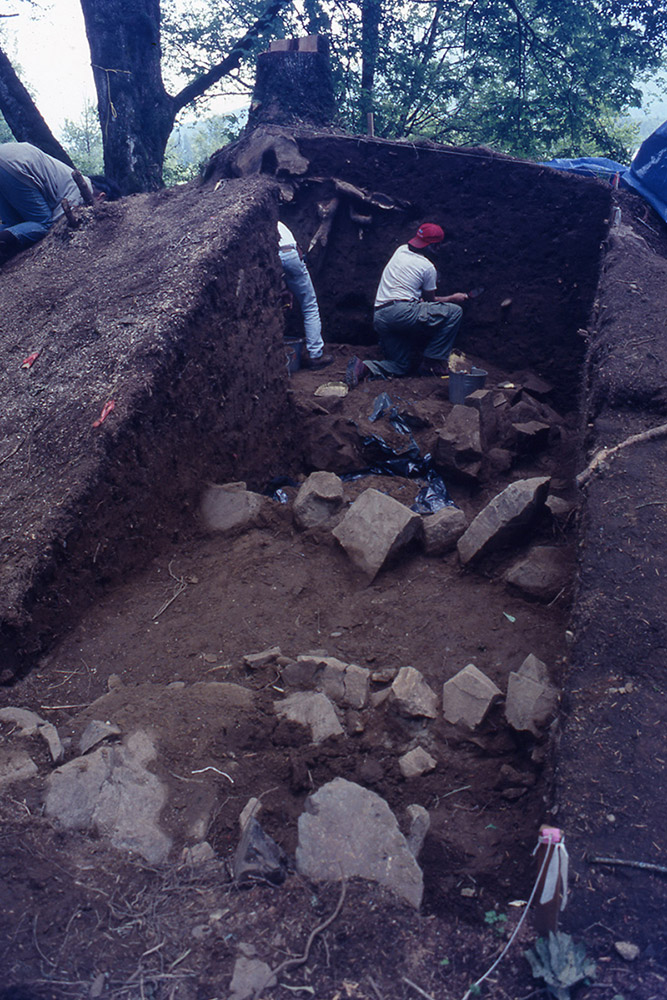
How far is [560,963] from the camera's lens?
1535 millimetres

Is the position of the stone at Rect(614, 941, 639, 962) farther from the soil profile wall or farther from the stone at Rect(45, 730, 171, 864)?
the soil profile wall

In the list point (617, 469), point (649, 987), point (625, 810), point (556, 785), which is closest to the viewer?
point (649, 987)

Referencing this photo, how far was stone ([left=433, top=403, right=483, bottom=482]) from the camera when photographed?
4.61 meters

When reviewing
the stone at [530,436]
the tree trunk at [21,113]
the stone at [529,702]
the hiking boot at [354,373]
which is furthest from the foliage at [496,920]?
the tree trunk at [21,113]

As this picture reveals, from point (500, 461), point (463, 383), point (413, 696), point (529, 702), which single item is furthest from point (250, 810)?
point (463, 383)

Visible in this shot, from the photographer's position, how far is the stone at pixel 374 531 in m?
3.44

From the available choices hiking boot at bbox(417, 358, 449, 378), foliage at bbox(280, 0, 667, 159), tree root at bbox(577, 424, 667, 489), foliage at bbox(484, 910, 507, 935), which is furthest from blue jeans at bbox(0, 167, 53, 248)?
foliage at bbox(280, 0, 667, 159)

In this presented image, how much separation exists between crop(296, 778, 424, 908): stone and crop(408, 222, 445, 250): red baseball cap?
5280 mm

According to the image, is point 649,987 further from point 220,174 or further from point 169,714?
point 220,174

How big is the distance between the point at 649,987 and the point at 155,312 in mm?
3614

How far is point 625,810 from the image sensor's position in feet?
5.98

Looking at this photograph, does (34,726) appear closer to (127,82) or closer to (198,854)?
(198,854)

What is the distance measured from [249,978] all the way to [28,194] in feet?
19.4

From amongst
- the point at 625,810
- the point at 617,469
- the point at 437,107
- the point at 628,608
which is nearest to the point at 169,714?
the point at 625,810
